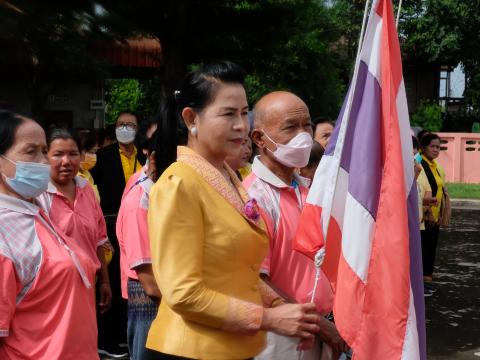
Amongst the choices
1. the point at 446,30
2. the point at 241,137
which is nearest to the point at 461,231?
the point at 241,137

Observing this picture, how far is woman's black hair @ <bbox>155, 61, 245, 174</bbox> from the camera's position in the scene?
213 cm

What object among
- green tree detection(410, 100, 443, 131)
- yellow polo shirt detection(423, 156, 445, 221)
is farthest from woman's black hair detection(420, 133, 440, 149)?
green tree detection(410, 100, 443, 131)

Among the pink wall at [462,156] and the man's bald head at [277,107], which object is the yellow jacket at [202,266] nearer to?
the man's bald head at [277,107]

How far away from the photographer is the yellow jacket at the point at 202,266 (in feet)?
6.24

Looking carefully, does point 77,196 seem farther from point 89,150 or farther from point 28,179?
point 89,150

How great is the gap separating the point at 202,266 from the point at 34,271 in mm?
795

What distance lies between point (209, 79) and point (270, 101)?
83 cm

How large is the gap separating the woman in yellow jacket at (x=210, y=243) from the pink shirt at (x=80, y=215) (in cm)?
138

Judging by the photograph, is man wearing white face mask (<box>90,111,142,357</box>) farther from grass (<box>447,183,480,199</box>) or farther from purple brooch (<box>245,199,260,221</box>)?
grass (<box>447,183,480,199</box>)

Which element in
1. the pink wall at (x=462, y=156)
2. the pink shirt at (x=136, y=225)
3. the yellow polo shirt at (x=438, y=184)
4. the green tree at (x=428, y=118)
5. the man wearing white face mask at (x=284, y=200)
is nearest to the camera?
the man wearing white face mask at (x=284, y=200)

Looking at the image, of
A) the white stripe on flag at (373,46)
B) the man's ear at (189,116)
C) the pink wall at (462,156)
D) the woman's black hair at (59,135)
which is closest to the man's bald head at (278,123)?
the white stripe on flag at (373,46)

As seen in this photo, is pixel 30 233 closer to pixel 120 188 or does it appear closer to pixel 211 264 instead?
pixel 211 264

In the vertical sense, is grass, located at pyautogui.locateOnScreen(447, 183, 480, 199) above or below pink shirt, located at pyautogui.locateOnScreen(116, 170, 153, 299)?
below

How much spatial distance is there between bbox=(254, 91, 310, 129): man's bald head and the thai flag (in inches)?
7.8
